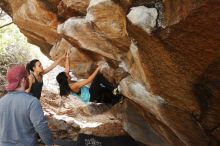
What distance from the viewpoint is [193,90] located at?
168 inches

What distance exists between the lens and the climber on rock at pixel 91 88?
7.08 m

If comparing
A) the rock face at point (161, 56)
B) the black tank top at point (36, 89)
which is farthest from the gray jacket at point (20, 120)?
the black tank top at point (36, 89)

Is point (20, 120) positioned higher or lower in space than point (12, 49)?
higher

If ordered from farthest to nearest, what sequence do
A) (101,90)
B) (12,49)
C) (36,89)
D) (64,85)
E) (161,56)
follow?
1. (12,49)
2. (101,90)
3. (64,85)
4. (36,89)
5. (161,56)

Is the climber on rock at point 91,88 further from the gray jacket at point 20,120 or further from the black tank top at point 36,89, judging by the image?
the gray jacket at point 20,120

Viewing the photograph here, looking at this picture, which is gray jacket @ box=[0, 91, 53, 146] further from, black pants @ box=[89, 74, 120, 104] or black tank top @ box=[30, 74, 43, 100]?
black pants @ box=[89, 74, 120, 104]

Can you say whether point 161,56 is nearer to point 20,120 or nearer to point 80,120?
point 20,120

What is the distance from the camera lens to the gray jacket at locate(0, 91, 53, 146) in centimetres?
427

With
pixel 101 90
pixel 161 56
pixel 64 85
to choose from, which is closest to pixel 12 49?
pixel 64 85

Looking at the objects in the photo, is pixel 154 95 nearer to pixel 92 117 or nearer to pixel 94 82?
pixel 94 82

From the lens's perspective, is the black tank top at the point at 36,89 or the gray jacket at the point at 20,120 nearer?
the gray jacket at the point at 20,120

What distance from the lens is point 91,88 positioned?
23.3 ft

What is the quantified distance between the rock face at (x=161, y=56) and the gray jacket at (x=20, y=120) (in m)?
1.37

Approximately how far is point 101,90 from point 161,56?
320 cm
